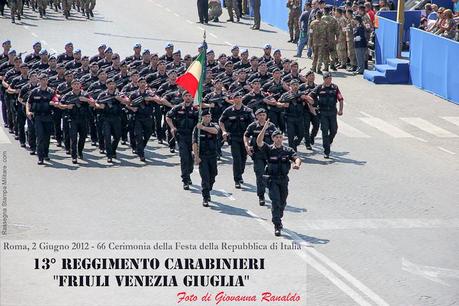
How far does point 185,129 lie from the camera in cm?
2589

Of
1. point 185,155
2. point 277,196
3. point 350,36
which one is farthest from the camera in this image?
point 350,36

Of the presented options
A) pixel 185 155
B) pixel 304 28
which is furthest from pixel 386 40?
pixel 185 155

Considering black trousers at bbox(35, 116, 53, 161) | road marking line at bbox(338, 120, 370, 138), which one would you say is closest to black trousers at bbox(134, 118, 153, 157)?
black trousers at bbox(35, 116, 53, 161)

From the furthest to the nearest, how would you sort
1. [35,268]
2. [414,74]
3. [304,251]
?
[414,74] → [304,251] → [35,268]

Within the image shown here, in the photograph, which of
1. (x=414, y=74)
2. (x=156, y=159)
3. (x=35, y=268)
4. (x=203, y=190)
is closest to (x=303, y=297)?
(x=35, y=268)

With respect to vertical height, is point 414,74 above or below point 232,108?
below

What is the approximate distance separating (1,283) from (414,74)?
22642 mm

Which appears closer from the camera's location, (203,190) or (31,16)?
(203,190)

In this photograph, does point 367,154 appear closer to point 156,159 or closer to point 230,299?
point 156,159

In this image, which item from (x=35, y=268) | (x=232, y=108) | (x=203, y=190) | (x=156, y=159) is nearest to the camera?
(x=35, y=268)

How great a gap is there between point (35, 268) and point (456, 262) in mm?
6461

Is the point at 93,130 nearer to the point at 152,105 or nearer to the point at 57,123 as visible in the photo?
the point at 57,123

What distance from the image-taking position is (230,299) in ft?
61.1

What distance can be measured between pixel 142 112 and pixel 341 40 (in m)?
13.4
